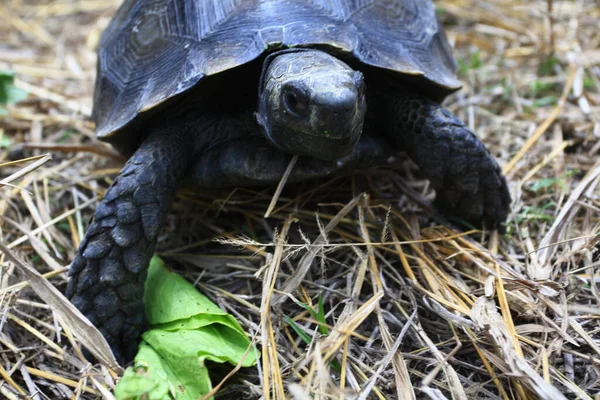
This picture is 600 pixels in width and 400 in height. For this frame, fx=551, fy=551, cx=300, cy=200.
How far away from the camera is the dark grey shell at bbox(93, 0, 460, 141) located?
6.59ft

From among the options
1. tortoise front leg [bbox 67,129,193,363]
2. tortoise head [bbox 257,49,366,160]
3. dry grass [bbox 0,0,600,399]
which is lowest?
dry grass [bbox 0,0,600,399]

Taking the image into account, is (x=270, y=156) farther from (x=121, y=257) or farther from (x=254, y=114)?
(x=121, y=257)

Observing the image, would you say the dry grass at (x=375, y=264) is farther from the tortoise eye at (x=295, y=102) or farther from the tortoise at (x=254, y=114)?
the tortoise eye at (x=295, y=102)

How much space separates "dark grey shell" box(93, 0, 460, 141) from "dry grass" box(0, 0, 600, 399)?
1.62ft

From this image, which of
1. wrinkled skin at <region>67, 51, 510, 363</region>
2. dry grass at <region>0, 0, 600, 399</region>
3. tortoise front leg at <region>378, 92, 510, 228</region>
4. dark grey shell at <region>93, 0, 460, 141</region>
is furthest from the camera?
tortoise front leg at <region>378, 92, 510, 228</region>

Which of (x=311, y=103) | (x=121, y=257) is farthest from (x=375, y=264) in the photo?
(x=121, y=257)

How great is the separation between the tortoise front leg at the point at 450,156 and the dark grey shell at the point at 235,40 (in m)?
0.16

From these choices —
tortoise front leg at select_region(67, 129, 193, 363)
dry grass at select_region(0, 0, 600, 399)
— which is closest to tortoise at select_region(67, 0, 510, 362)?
tortoise front leg at select_region(67, 129, 193, 363)

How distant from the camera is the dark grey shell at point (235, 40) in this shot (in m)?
2.01

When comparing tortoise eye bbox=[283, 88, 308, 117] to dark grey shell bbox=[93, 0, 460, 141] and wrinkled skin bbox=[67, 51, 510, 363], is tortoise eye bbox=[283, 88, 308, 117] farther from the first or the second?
dark grey shell bbox=[93, 0, 460, 141]

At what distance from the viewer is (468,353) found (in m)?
1.75

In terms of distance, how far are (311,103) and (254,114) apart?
432 millimetres

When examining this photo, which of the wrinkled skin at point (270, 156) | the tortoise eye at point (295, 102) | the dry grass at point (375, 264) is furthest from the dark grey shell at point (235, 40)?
the dry grass at point (375, 264)

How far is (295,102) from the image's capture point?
1.78m
